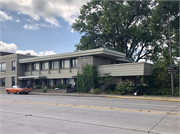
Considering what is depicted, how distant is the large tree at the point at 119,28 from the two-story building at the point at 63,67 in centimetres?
622

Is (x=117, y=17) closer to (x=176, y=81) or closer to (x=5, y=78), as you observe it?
(x=176, y=81)

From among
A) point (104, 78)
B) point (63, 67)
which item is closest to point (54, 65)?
→ point (63, 67)

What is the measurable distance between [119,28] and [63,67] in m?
14.0

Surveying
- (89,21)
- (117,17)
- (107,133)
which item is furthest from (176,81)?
(89,21)

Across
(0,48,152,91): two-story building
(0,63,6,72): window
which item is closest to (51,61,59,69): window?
(0,48,152,91): two-story building

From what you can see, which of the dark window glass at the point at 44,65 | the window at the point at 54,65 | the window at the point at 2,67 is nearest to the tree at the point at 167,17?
the window at the point at 54,65

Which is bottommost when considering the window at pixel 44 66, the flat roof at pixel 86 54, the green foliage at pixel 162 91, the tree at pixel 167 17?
the green foliage at pixel 162 91

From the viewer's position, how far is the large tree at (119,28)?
36.0m

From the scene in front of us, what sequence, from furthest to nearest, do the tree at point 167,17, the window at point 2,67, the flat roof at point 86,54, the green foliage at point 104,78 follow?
the window at point 2,67 → the tree at point 167,17 → the flat roof at point 86,54 → the green foliage at point 104,78

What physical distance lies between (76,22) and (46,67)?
13.5 meters

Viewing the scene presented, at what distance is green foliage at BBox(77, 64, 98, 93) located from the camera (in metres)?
27.0

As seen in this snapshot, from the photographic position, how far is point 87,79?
27.5 m

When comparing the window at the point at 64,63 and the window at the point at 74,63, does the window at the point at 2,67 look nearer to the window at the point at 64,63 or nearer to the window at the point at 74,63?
the window at the point at 64,63

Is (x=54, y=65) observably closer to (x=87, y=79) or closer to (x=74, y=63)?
(x=74, y=63)
